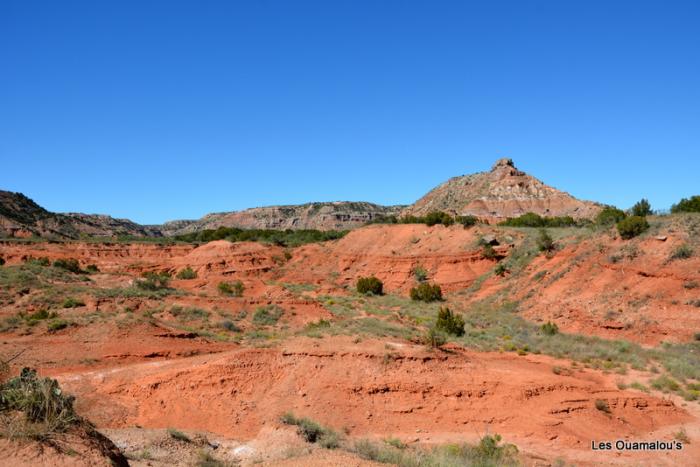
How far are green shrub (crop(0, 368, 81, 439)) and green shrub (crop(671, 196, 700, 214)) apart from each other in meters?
47.5

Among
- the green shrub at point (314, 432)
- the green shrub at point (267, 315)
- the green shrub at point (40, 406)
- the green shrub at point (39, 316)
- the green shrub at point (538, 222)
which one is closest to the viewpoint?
the green shrub at point (40, 406)

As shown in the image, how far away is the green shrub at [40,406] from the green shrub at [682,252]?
30.4m

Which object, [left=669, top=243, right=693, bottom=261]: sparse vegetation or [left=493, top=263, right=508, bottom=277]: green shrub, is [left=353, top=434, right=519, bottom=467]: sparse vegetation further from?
[left=493, top=263, right=508, bottom=277]: green shrub

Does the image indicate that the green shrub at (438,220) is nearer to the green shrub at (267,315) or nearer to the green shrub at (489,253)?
the green shrub at (489,253)

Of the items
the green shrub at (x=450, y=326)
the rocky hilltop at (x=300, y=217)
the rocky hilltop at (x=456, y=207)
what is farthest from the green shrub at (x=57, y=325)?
the rocky hilltop at (x=300, y=217)

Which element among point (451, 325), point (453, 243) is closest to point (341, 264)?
point (453, 243)

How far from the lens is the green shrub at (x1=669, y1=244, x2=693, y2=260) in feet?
92.5

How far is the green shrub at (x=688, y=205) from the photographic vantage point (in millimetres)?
42781

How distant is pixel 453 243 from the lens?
5097 cm

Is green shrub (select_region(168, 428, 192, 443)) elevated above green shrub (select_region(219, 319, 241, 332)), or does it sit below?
below

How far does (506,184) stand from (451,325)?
82.4 meters

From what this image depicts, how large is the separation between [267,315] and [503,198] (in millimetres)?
77543

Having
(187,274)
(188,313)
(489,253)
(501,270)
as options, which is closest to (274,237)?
(187,274)

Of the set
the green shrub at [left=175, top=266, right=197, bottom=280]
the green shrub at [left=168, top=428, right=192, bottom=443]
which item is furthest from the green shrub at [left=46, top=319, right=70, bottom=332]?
the green shrub at [left=175, top=266, right=197, bottom=280]
